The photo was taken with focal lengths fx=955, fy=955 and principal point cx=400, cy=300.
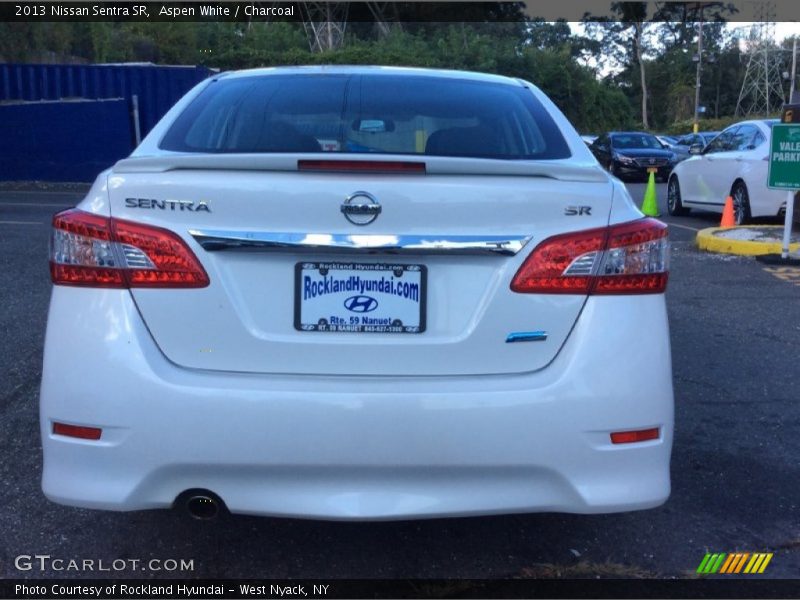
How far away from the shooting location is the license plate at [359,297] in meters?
2.76

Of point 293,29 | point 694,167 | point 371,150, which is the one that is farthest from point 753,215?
point 293,29

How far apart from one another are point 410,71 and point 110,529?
2223mm

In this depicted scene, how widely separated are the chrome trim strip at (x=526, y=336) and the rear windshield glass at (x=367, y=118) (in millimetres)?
786

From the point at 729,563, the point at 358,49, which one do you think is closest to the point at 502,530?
the point at 729,563

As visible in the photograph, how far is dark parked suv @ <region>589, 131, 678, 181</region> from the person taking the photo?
24438 millimetres

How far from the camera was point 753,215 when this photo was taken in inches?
481

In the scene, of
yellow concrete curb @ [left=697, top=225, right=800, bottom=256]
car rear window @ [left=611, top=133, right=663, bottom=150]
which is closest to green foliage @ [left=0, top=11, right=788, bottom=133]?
car rear window @ [left=611, top=133, right=663, bottom=150]

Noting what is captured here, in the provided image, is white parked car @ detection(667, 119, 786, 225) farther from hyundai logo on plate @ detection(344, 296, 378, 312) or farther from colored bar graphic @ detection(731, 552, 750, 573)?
hyundai logo on plate @ detection(344, 296, 378, 312)

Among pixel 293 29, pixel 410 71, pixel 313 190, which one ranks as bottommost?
pixel 313 190

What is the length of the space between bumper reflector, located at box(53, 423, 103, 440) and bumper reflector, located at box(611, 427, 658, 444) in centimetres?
152

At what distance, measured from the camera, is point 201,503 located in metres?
2.86

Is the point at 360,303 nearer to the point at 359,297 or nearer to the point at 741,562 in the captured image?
the point at 359,297

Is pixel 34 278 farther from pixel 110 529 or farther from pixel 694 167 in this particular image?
pixel 694 167

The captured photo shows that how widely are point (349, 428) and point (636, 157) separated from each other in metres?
23.1
